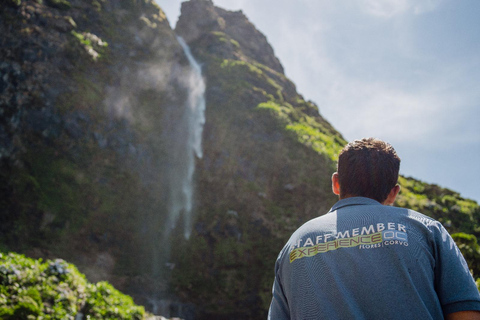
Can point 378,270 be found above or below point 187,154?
below

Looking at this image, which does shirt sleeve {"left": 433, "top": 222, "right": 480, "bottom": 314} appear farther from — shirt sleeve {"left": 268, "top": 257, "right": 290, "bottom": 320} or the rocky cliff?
the rocky cliff

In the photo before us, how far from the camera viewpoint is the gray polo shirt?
159 cm

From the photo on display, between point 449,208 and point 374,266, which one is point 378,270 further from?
point 449,208

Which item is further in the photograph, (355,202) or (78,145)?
(78,145)

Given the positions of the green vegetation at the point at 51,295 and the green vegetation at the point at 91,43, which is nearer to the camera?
the green vegetation at the point at 51,295

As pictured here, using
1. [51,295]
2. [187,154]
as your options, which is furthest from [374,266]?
[187,154]

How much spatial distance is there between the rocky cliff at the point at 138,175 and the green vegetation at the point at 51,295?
7.41 meters

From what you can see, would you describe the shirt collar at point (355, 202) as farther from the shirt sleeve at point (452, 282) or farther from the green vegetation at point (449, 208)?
the green vegetation at point (449, 208)

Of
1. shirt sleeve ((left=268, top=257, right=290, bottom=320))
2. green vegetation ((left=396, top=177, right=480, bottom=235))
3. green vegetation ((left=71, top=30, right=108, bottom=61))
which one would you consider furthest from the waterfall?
shirt sleeve ((left=268, top=257, right=290, bottom=320))

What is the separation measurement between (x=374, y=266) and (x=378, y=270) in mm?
26

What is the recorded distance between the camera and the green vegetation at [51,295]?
6.34 metres

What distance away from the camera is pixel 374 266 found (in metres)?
1.68

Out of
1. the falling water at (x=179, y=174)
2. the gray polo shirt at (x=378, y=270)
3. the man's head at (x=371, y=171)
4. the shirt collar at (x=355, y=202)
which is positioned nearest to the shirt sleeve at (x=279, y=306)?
the gray polo shirt at (x=378, y=270)

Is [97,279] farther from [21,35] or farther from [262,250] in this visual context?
[21,35]
